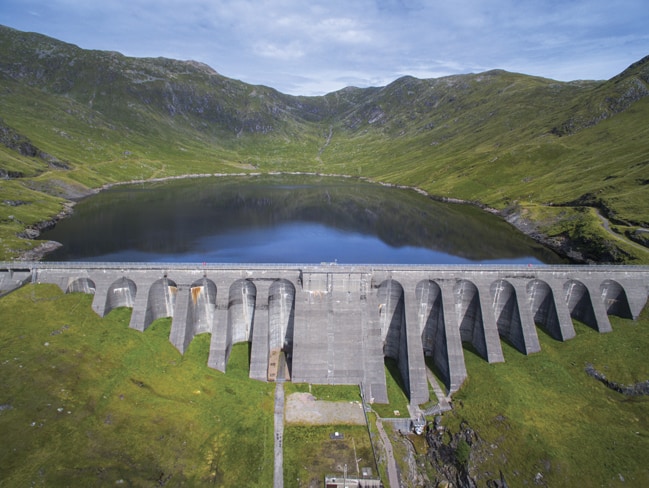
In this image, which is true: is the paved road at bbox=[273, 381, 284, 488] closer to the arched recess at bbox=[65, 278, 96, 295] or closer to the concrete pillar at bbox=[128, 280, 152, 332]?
the concrete pillar at bbox=[128, 280, 152, 332]

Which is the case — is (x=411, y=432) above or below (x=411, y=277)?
below

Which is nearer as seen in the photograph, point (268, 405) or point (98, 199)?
point (268, 405)

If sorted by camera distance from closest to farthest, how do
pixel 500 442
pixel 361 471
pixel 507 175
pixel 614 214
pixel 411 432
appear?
pixel 361 471, pixel 500 442, pixel 411 432, pixel 614 214, pixel 507 175

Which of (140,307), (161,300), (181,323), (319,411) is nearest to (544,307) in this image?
(319,411)

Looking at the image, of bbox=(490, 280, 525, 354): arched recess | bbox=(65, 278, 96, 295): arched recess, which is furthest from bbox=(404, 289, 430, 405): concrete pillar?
bbox=(65, 278, 96, 295): arched recess

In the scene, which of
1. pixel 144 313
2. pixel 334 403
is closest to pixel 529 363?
pixel 334 403

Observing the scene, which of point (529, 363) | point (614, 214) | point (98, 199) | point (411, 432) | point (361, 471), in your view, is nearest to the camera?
point (361, 471)

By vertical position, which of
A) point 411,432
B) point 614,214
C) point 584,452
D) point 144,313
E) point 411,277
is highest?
point 614,214

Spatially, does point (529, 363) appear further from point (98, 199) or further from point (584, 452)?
point (98, 199)

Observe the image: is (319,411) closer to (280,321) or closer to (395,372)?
(395,372)
